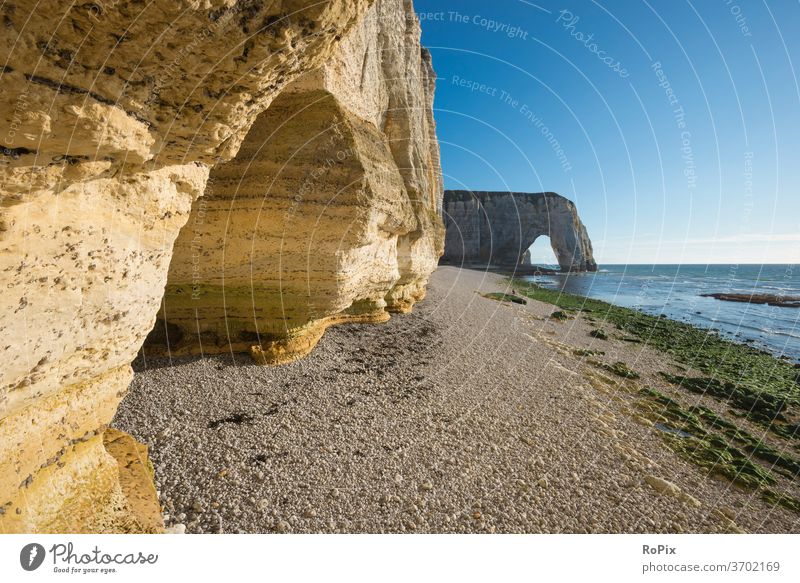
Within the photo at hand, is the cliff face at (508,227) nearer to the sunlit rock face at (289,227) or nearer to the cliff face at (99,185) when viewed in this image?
the sunlit rock face at (289,227)

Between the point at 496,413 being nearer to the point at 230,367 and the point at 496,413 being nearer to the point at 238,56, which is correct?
the point at 230,367

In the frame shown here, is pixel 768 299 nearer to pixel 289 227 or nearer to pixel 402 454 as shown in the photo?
pixel 402 454

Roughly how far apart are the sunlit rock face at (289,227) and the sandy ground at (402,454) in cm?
86

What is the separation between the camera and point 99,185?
309 centimetres

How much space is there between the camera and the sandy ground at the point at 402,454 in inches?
180

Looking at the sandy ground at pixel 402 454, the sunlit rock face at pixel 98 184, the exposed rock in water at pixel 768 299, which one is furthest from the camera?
the exposed rock in water at pixel 768 299

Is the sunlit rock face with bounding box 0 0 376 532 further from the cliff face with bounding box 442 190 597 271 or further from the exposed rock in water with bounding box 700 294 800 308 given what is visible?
the cliff face with bounding box 442 190 597 271

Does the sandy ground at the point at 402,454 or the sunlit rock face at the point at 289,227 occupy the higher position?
the sunlit rock face at the point at 289,227

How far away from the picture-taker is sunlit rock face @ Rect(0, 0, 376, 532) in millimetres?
2074

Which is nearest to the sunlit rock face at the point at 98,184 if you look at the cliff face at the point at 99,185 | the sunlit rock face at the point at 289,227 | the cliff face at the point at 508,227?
the cliff face at the point at 99,185

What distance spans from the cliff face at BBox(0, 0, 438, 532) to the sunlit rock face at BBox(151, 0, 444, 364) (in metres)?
2.73

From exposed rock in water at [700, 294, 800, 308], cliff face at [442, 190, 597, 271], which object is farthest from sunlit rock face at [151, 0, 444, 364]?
cliff face at [442, 190, 597, 271]

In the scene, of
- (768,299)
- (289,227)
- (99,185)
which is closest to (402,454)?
(289,227)

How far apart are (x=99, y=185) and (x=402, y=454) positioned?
5.26m
